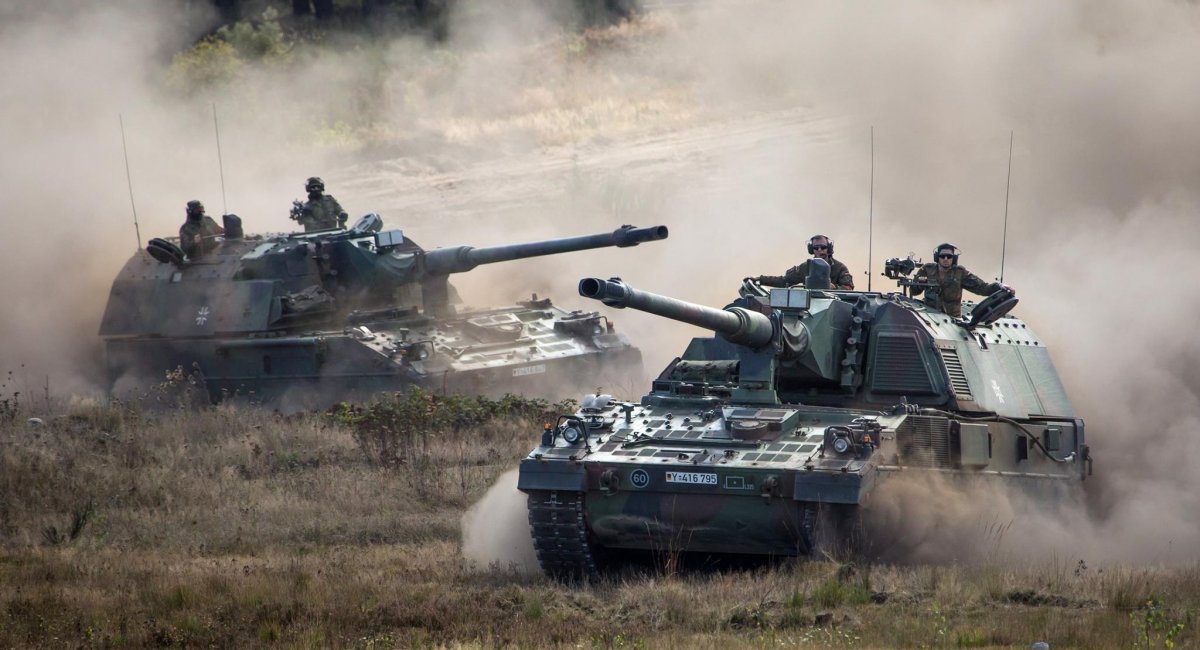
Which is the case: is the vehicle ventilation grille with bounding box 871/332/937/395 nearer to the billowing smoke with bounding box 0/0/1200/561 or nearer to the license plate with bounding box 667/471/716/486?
the billowing smoke with bounding box 0/0/1200/561

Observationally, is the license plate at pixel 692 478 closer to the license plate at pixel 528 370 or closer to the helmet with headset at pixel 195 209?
the license plate at pixel 528 370

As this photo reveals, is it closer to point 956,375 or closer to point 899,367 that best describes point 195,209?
point 899,367

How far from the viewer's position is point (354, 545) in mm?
15617

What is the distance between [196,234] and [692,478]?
537 inches

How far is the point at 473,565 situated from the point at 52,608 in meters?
3.23

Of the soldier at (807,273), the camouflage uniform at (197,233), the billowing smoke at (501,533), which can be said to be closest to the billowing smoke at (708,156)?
the soldier at (807,273)

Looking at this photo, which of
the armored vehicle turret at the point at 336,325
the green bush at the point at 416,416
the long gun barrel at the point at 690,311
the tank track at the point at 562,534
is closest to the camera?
the long gun barrel at the point at 690,311

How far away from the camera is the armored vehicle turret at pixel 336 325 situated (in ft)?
76.3

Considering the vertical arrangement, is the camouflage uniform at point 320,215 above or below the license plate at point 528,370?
above

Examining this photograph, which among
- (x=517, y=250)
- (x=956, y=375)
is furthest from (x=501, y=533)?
(x=517, y=250)

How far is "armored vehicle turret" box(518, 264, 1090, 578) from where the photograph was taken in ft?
43.8

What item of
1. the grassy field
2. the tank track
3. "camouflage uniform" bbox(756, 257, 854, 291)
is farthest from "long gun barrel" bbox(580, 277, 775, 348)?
"camouflage uniform" bbox(756, 257, 854, 291)

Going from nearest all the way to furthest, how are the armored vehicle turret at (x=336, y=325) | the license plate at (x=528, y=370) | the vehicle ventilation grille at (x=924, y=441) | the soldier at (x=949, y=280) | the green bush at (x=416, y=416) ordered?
the vehicle ventilation grille at (x=924, y=441) < the soldier at (x=949, y=280) < the green bush at (x=416, y=416) < the armored vehicle turret at (x=336, y=325) < the license plate at (x=528, y=370)

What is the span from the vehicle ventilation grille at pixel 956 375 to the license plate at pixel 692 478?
2.78 metres
